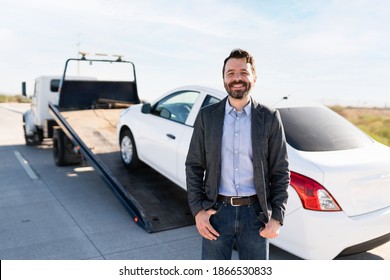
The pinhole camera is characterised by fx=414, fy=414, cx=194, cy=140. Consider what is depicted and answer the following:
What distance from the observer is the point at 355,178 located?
12.0 feet

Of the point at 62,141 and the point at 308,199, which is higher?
the point at 308,199

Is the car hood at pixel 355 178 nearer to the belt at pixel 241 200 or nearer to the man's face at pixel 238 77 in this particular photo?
the belt at pixel 241 200

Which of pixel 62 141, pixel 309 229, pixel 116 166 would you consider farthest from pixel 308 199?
pixel 62 141

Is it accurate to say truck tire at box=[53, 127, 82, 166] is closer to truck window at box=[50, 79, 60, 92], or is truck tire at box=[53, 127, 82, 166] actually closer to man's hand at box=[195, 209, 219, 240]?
truck window at box=[50, 79, 60, 92]

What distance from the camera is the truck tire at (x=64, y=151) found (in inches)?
328

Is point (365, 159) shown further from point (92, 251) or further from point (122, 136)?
point (122, 136)

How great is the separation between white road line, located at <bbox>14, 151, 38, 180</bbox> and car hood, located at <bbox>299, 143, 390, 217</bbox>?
5809 millimetres

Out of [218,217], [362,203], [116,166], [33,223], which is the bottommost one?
[33,223]

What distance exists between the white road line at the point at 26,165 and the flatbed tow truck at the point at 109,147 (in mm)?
574

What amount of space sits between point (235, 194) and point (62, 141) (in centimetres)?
658

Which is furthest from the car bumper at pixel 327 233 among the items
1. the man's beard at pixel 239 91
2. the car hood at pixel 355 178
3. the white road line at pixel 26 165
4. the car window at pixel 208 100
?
the white road line at pixel 26 165

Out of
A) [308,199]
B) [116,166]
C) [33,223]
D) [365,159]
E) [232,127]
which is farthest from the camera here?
[116,166]

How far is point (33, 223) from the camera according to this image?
5.33m

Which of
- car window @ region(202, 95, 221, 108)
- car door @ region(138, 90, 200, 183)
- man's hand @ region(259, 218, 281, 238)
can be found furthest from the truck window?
man's hand @ region(259, 218, 281, 238)
